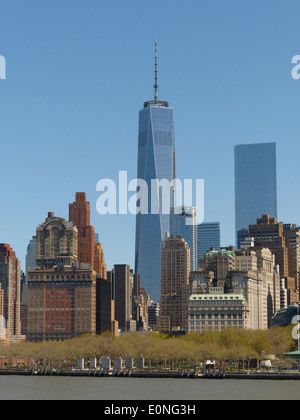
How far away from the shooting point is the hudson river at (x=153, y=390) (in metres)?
133

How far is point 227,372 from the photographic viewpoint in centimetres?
19362

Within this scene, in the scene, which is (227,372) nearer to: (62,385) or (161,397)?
(62,385)

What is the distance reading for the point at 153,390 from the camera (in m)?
146

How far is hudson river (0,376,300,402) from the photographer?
435ft
